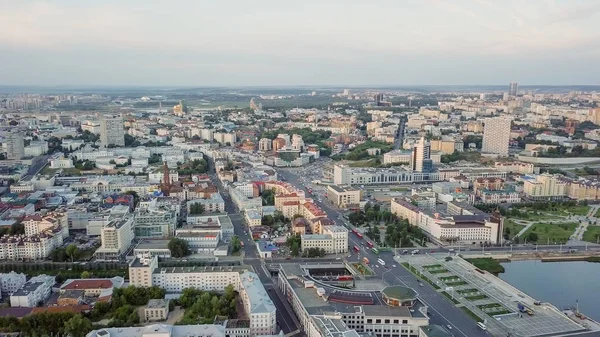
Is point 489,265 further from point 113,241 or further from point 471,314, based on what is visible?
point 113,241

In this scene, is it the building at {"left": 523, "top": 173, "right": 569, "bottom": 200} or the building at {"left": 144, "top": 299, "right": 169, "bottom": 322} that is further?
the building at {"left": 523, "top": 173, "right": 569, "bottom": 200}

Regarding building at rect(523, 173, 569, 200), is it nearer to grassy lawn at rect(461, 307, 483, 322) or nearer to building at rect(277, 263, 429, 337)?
grassy lawn at rect(461, 307, 483, 322)

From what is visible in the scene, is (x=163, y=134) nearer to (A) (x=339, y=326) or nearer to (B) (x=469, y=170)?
(B) (x=469, y=170)

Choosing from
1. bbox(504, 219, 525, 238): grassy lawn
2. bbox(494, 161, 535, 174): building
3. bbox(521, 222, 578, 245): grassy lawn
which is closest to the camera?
bbox(521, 222, 578, 245): grassy lawn

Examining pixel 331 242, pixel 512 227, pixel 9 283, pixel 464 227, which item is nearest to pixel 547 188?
pixel 512 227

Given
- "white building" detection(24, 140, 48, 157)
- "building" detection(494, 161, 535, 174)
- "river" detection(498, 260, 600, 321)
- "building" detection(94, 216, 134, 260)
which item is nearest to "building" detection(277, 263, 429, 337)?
"river" detection(498, 260, 600, 321)

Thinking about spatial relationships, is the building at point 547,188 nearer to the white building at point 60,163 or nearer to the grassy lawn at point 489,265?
the grassy lawn at point 489,265
